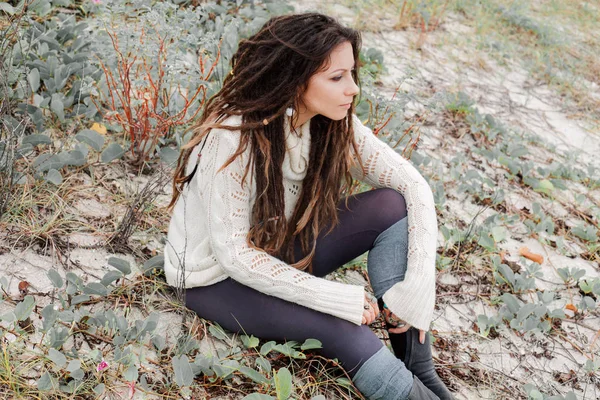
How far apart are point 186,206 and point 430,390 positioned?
950 mm

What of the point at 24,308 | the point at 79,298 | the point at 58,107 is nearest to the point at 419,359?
the point at 79,298

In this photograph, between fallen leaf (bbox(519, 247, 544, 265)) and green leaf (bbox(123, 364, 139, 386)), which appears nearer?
green leaf (bbox(123, 364, 139, 386))

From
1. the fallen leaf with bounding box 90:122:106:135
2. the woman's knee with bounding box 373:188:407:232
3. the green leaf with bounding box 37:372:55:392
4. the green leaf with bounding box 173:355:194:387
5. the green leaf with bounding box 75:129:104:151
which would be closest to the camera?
the green leaf with bounding box 37:372:55:392

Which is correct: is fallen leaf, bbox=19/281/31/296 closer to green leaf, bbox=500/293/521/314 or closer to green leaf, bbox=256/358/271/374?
green leaf, bbox=256/358/271/374

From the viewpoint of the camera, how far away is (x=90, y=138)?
2547 millimetres

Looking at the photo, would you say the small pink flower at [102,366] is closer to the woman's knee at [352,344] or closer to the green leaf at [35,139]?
the woman's knee at [352,344]

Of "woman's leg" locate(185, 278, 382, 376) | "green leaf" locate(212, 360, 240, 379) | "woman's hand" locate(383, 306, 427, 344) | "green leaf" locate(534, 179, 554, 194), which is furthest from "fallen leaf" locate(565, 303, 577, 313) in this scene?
"green leaf" locate(212, 360, 240, 379)

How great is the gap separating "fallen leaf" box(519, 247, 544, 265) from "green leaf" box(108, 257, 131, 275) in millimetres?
1782

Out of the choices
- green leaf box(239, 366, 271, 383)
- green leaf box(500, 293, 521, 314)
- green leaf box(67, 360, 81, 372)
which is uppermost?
green leaf box(67, 360, 81, 372)

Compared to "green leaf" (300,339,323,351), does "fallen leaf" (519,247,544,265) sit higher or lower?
lower

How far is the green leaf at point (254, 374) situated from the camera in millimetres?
1932

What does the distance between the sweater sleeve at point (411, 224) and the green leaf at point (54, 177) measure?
3.48ft

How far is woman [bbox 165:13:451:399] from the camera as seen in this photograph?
193cm

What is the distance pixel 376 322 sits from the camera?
237 centimetres
